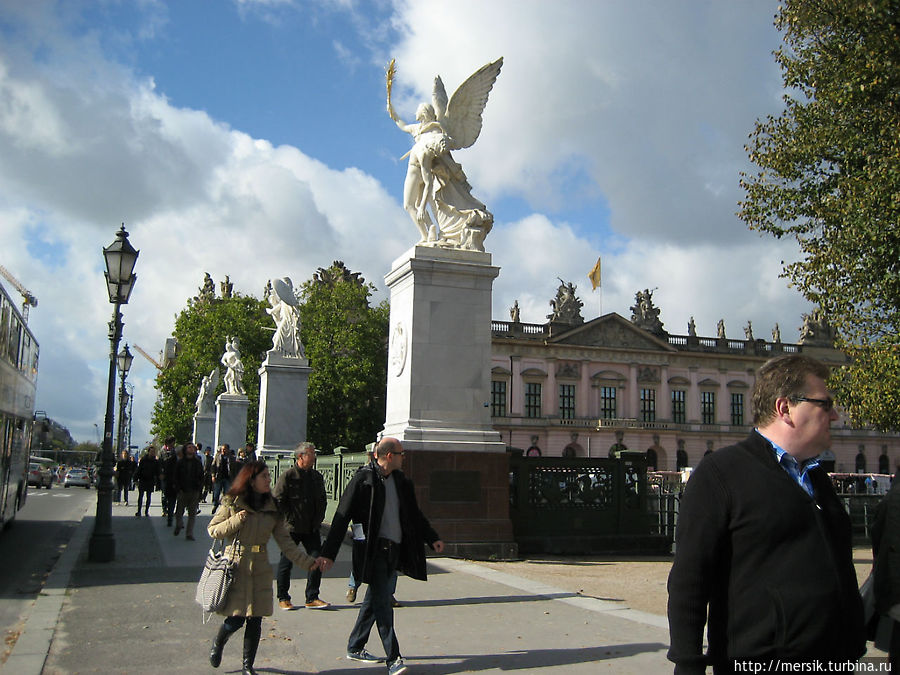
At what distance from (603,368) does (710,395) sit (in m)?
11.8

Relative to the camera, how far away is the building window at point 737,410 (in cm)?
8312

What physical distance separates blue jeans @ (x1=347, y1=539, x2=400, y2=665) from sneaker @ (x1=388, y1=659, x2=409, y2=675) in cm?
3

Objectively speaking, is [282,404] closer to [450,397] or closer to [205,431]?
[450,397]

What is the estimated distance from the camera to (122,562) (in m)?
12.8

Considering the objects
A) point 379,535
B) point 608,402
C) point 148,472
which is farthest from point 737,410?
point 379,535

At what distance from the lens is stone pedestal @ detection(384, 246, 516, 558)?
13.1 metres

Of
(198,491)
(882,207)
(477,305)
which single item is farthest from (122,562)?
(882,207)

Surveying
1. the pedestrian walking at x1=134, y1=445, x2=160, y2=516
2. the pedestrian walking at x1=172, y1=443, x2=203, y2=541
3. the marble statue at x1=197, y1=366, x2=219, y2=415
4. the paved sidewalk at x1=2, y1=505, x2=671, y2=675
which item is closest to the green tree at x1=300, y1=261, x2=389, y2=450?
the marble statue at x1=197, y1=366, x2=219, y2=415

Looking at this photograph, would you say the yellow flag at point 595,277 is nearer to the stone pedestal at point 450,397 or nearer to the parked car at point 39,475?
the parked car at point 39,475

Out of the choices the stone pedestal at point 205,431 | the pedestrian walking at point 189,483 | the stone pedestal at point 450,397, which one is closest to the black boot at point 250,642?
the stone pedestal at point 450,397

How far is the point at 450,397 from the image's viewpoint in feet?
45.1

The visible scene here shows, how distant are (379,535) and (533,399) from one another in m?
70.2

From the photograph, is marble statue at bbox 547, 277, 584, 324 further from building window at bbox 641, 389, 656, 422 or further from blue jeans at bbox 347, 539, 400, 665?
blue jeans at bbox 347, 539, 400, 665

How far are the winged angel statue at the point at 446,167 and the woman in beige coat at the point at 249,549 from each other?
8.31 meters
